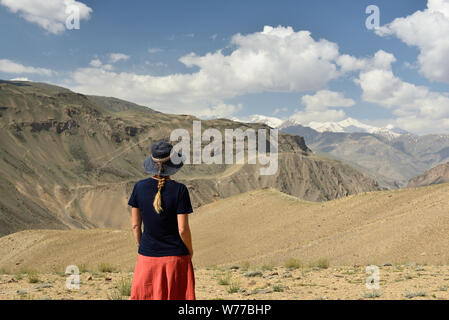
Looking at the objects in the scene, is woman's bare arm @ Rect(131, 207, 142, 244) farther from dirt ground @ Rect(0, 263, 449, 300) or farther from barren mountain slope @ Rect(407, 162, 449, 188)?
barren mountain slope @ Rect(407, 162, 449, 188)

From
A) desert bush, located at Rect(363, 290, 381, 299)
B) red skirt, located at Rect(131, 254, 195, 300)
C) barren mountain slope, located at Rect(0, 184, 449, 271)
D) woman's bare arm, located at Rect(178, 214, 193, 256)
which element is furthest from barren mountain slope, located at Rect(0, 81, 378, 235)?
woman's bare arm, located at Rect(178, 214, 193, 256)

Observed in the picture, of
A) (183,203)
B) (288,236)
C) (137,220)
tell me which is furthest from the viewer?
(288,236)

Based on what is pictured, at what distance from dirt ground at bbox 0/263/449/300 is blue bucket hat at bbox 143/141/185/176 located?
4.62 metres

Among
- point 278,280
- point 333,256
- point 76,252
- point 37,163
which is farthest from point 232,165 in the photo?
point 278,280

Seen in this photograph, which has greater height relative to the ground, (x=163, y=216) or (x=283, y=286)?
(x=163, y=216)

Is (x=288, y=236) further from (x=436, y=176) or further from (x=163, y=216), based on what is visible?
(x=436, y=176)

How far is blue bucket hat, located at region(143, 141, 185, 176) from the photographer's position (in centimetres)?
432

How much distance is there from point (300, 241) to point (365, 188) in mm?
138802

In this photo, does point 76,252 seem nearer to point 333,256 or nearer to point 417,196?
point 333,256

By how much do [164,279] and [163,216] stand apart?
0.68 m

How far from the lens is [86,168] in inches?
3556

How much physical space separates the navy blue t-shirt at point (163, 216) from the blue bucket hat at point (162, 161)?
0.11 metres

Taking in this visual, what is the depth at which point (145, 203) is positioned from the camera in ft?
14.0

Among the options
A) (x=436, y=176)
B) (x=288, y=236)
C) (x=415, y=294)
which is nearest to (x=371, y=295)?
(x=415, y=294)
